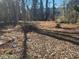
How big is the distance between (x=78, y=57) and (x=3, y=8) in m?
19.5

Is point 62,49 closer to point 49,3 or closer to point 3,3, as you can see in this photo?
point 3,3

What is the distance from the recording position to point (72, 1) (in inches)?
1015

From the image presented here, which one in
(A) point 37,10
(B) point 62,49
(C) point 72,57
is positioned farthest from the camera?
(A) point 37,10

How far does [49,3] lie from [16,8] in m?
13.5

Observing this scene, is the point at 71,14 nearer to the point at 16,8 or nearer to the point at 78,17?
the point at 78,17

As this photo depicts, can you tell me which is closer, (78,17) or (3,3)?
(78,17)

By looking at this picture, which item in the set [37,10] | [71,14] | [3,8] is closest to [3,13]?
[3,8]

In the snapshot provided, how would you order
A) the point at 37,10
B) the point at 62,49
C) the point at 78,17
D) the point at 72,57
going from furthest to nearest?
the point at 37,10 → the point at 78,17 → the point at 62,49 → the point at 72,57

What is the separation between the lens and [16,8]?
25.5m

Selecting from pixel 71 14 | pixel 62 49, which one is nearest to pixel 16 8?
pixel 71 14

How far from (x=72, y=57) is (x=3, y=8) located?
63.9 ft

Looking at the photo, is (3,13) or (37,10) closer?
(3,13)

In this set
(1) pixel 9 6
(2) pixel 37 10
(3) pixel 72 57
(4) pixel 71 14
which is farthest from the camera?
(2) pixel 37 10

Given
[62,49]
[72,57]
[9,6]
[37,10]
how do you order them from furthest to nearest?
[37,10], [9,6], [62,49], [72,57]
